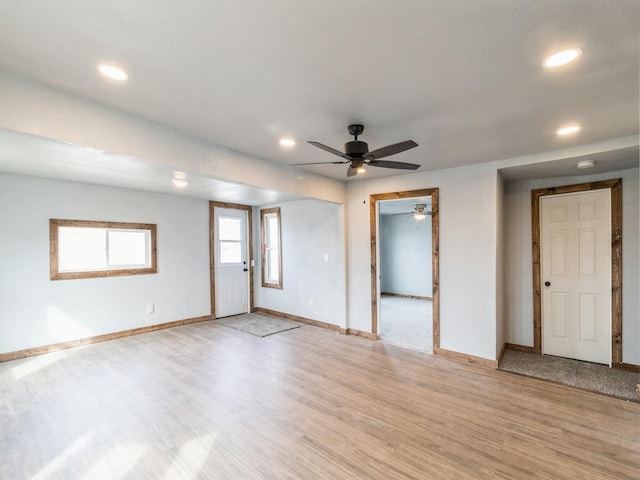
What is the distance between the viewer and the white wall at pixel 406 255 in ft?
27.8

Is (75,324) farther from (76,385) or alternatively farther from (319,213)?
(319,213)

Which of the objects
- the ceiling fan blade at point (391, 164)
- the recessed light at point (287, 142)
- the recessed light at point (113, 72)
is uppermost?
the recessed light at point (113, 72)

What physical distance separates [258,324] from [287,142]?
3743mm

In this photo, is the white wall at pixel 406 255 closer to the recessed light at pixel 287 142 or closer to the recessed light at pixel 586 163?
the recessed light at pixel 586 163

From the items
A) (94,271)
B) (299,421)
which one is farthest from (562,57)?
(94,271)

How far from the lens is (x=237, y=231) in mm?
6613

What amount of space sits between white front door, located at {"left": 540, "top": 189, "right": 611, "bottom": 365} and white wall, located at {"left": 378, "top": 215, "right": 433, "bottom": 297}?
4.07m

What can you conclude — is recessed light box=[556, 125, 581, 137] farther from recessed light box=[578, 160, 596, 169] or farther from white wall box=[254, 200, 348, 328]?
white wall box=[254, 200, 348, 328]

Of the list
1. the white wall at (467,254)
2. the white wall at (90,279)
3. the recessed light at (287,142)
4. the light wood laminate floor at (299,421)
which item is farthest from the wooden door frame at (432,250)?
the white wall at (90,279)

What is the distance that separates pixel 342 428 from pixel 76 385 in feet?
9.39

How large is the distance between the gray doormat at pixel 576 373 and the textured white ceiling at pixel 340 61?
8.43 ft

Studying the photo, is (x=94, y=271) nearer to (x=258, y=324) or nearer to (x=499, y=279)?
(x=258, y=324)

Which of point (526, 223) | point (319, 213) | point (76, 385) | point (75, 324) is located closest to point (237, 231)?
point (319, 213)

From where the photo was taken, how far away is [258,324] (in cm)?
573
